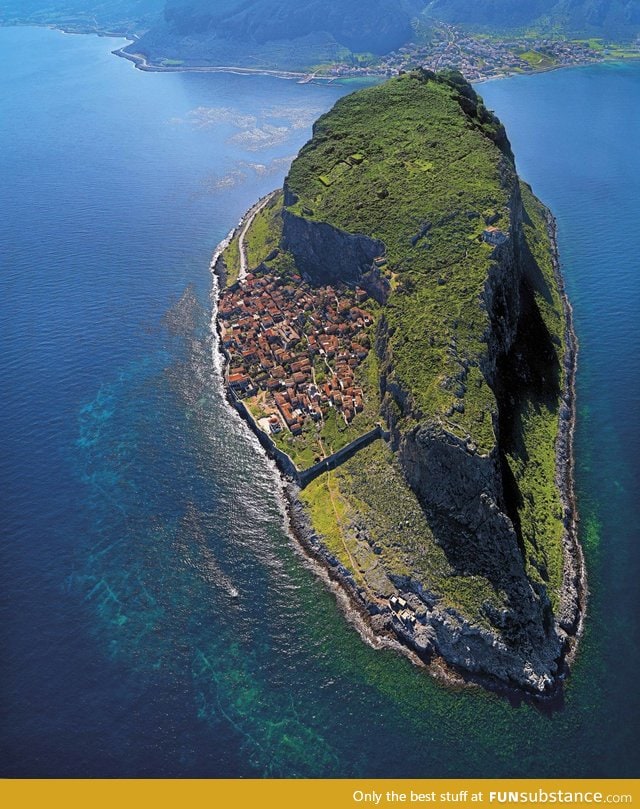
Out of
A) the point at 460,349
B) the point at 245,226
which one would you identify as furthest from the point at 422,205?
the point at 245,226

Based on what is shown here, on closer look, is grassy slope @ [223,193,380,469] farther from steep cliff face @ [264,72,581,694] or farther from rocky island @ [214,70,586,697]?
steep cliff face @ [264,72,581,694]

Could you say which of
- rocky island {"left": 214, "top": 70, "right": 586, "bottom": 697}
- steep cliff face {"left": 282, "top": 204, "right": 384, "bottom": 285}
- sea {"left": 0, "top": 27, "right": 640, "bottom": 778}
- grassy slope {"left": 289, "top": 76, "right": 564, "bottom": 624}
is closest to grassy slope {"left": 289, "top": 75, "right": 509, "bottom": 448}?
grassy slope {"left": 289, "top": 76, "right": 564, "bottom": 624}

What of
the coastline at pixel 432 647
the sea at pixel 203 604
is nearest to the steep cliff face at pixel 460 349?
the coastline at pixel 432 647

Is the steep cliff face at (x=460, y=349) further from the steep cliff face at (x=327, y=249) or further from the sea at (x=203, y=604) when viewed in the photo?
the sea at (x=203, y=604)

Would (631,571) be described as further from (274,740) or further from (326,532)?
(274,740)

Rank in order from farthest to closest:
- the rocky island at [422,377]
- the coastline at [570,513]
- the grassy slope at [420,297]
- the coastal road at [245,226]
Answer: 1. the coastal road at [245,226]
2. the grassy slope at [420,297]
3. the rocky island at [422,377]
4. the coastline at [570,513]
